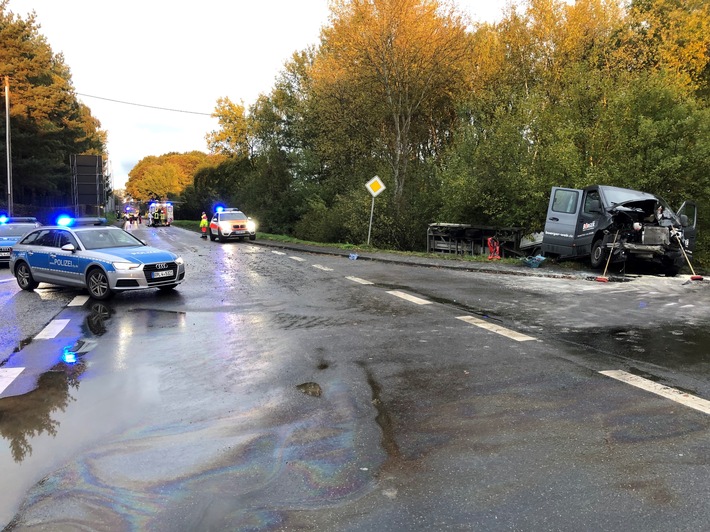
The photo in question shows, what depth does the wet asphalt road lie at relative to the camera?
2.96 metres

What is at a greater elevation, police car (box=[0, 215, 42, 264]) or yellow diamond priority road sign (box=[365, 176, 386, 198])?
yellow diamond priority road sign (box=[365, 176, 386, 198])

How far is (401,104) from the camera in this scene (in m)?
25.2

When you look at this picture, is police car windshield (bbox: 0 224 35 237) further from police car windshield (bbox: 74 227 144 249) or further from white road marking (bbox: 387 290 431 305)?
white road marking (bbox: 387 290 431 305)

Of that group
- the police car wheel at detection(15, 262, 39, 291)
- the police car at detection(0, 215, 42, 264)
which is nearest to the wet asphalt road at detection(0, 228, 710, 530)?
the police car wheel at detection(15, 262, 39, 291)

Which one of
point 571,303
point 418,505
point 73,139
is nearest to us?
point 418,505

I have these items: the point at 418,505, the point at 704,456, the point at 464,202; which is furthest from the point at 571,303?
the point at 464,202

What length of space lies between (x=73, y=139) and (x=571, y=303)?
5160cm

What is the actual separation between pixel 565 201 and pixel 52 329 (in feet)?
44.9

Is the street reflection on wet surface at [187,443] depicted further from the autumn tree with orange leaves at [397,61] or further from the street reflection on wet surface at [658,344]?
the autumn tree with orange leaves at [397,61]

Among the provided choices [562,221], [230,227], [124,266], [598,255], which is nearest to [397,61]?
[562,221]

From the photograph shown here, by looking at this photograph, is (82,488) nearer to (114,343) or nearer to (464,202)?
(114,343)

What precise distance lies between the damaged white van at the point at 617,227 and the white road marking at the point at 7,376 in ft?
43.2

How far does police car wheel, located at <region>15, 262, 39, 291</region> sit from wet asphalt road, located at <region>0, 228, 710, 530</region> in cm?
378

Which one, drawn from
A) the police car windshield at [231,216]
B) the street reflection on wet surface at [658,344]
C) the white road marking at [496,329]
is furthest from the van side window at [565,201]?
the police car windshield at [231,216]
